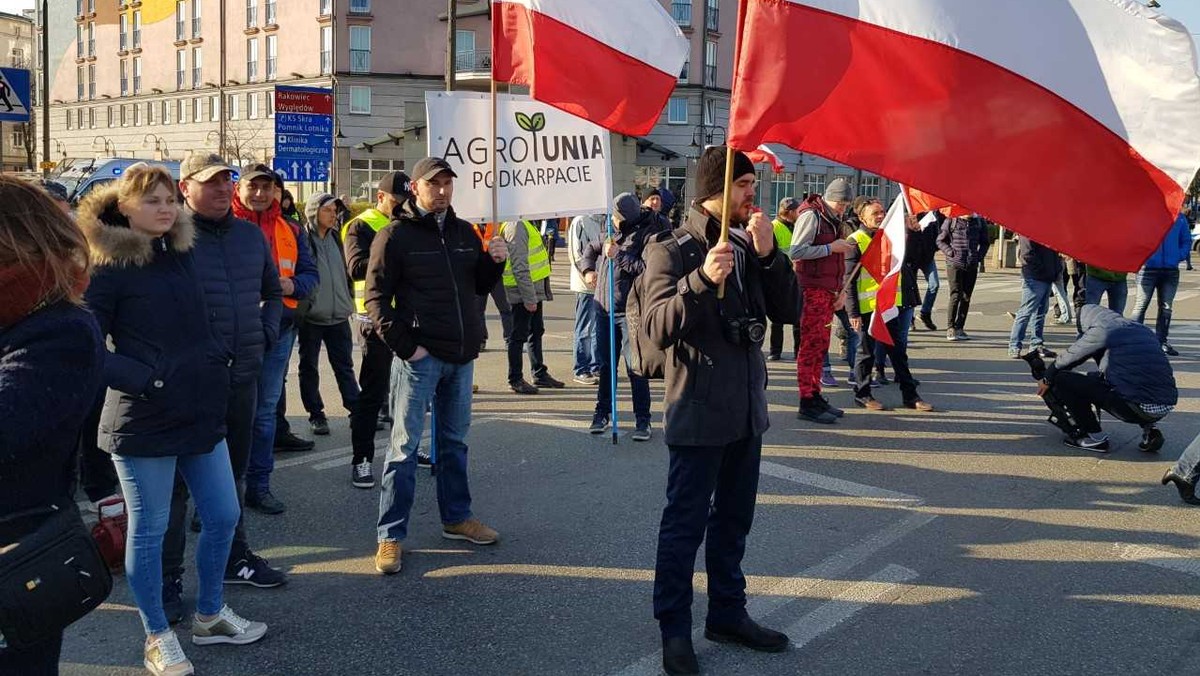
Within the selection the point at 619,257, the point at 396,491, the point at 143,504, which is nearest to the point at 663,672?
the point at 396,491

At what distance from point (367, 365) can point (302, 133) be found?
55.1 feet

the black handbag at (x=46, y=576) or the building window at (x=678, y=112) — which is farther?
the building window at (x=678, y=112)

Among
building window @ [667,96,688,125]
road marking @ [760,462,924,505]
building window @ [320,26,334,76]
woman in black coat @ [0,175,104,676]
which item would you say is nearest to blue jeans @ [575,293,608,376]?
road marking @ [760,462,924,505]

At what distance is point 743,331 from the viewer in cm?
396

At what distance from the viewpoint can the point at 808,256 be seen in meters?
8.64

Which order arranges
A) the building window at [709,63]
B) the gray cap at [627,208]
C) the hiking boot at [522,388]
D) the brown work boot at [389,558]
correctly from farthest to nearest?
the building window at [709,63]
the hiking boot at [522,388]
the gray cap at [627,208]
the brown work boot at [389,558]

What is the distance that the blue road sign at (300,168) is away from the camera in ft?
70.5

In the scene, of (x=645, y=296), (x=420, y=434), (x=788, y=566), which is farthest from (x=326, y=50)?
(x=645, y=296)

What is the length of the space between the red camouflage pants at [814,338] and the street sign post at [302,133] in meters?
15.1

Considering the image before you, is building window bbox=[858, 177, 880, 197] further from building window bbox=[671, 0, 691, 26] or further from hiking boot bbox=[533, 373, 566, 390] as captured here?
hiking boot bbox=[533, 373, 566, 390]

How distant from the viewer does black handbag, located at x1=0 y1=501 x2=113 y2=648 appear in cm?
239

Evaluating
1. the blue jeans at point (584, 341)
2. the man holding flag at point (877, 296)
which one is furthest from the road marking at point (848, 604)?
the blue jeans at point (584, 341)

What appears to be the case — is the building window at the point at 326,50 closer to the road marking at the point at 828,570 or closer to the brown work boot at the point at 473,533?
the brown work boot at the point at 473,533

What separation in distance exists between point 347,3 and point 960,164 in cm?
5416
